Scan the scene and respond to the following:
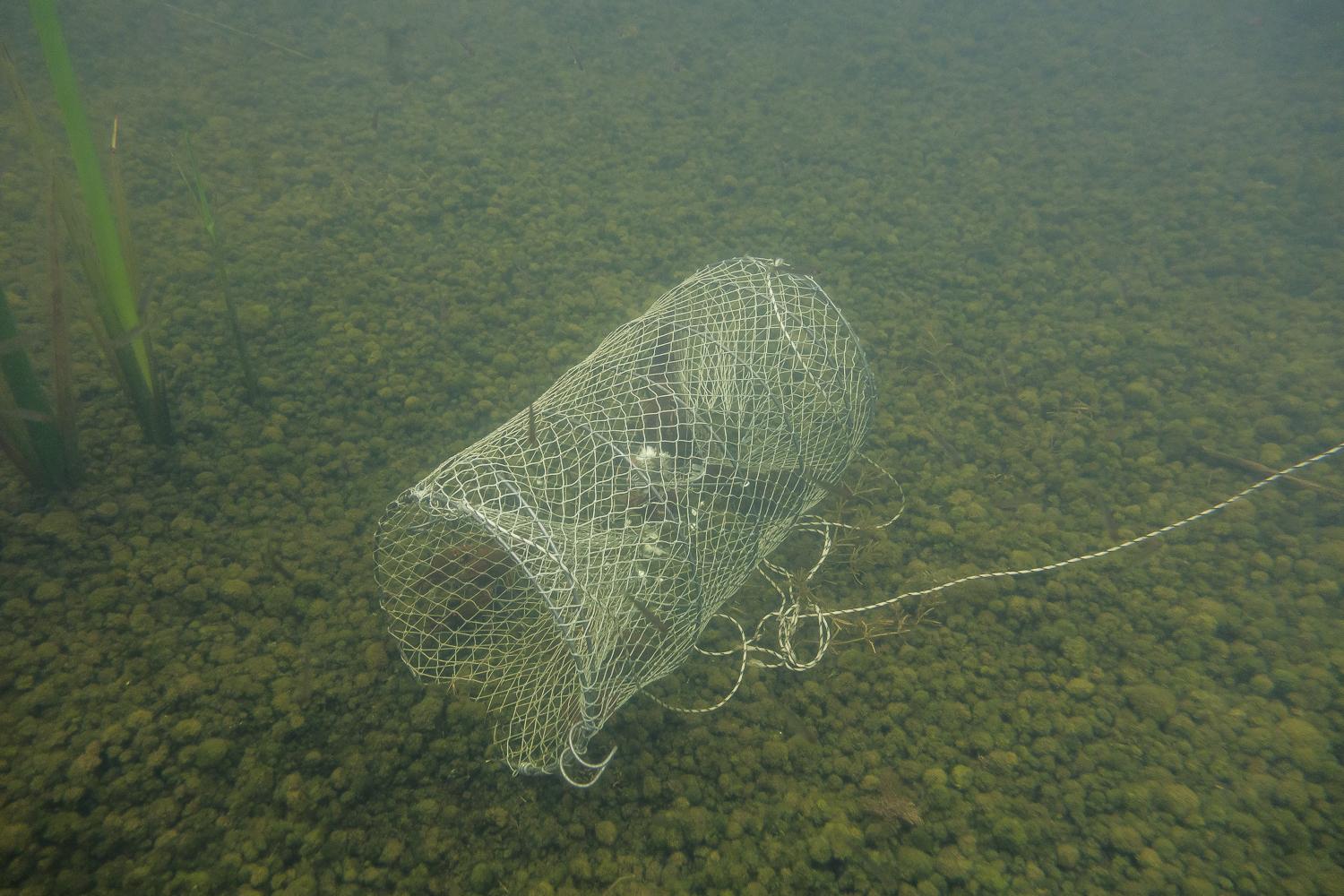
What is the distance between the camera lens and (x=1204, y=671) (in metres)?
2.16

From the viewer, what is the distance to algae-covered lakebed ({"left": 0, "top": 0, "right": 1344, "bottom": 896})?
1709 mm

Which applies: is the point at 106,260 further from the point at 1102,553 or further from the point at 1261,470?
the point at 1261,470

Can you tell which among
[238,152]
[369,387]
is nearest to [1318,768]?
[369,387]

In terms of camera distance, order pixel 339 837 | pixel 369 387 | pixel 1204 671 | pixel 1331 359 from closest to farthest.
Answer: pixel 339 837
pixel 1204 671
pixel 369 387
pixel 1331 359

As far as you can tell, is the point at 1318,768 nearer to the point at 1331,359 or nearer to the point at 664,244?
the point at 1331,359

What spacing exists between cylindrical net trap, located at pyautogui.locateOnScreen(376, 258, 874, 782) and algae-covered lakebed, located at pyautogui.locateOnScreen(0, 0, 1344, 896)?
15 centimetres

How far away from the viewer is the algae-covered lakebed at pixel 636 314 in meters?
1.71

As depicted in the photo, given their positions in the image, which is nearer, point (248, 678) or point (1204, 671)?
point (248, 678)

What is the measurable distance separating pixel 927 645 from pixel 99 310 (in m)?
2.36

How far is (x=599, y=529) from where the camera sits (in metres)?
2.21

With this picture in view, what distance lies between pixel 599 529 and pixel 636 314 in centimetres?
120

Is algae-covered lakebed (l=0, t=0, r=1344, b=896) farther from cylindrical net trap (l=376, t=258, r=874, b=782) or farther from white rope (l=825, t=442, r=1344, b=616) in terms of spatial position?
cylindrical net trap (l=376, t=258, r=874, b=782)

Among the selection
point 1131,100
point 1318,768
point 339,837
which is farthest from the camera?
point 1131,100

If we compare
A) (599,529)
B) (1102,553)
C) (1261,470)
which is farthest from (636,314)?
(1261,470)
